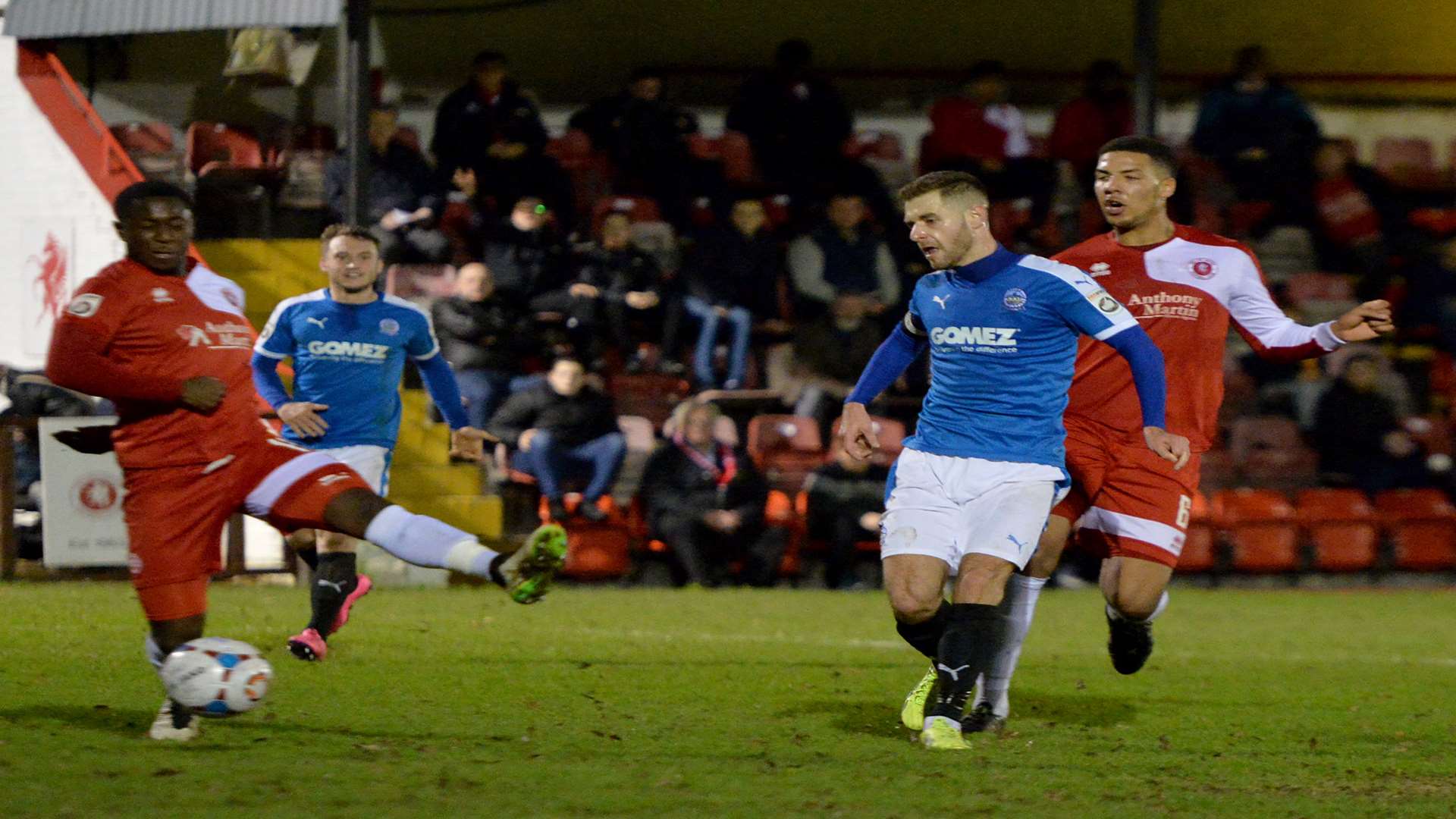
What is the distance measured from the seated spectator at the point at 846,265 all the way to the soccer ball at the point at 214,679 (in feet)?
29.6

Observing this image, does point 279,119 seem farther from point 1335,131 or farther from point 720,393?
point 1335,131

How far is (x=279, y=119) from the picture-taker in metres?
15.1

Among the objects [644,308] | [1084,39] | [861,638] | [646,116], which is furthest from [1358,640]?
[1084,39]

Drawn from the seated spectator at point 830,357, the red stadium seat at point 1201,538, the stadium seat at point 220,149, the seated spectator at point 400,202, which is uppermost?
the stadium seat at point 220,149

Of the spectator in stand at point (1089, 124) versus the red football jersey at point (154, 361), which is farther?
the spectator in stand at point (1089, 124)

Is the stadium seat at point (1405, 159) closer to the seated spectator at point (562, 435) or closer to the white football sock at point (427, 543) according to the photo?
the seated spectator at point (562, 435)

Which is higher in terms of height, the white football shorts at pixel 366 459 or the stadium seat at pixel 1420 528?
the white football shorts at pixel 366 459

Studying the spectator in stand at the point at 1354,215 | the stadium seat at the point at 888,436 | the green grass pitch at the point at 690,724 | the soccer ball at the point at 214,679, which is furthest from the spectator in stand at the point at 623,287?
the soccer ball at the point at 214,679

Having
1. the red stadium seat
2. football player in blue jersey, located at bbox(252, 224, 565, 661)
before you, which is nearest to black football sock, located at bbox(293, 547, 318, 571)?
football player in blue jersey, located at bbox(252, 224, 565, 661)

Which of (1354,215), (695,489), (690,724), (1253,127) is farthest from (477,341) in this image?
(1354,215)

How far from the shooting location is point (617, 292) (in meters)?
13.8

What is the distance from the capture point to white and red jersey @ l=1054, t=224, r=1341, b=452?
6.59m

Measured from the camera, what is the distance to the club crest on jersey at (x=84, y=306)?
555 cm

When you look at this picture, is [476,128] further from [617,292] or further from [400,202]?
[617,292]
